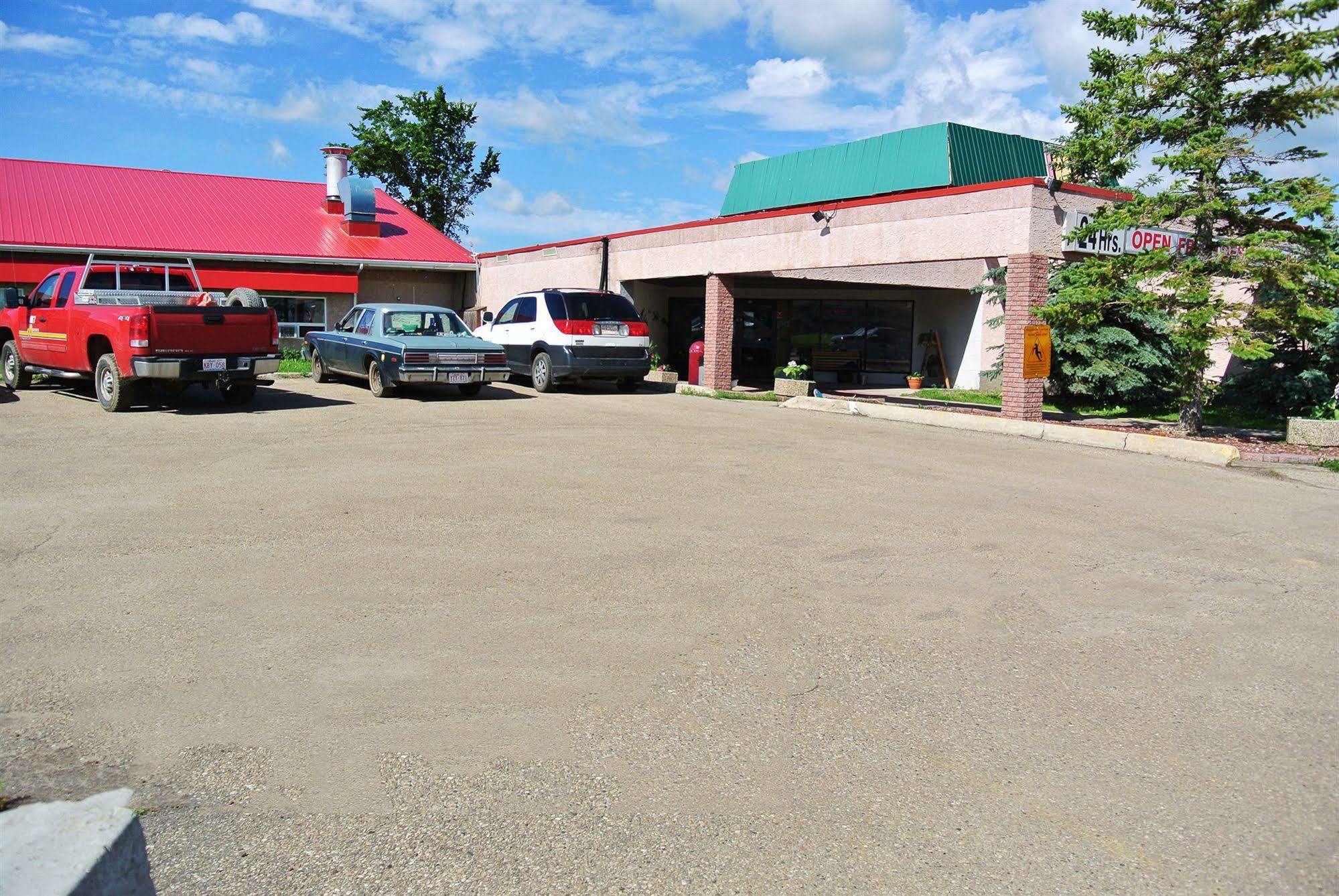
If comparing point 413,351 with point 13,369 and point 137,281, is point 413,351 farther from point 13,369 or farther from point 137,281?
point 13,369

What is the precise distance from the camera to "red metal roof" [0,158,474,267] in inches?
1021

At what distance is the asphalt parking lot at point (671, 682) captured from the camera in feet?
11.0

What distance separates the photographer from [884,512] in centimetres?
848

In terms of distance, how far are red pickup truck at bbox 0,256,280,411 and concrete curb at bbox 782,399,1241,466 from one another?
8.97 m

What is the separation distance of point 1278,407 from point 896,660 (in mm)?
16191

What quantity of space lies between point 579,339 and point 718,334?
348 centimetres

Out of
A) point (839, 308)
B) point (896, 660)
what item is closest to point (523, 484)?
point (896, 660)

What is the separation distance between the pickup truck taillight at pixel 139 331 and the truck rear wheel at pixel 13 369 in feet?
15.6

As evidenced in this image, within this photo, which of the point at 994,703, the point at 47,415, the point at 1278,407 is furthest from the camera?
Answer: the point at 1278,407

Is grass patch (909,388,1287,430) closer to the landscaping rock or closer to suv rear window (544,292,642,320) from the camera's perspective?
the landscaping rock

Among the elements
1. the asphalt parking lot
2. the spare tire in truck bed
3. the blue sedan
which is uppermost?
the spare tire in truck bed

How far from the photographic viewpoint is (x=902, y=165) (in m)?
31.2

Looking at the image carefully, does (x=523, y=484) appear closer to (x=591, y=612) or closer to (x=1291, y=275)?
(x=591, y=612)

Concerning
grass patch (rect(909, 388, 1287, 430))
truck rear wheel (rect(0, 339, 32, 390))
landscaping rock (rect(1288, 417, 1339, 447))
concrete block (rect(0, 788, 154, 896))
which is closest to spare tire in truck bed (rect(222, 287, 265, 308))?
truck rear wheel (rect(0, 339, 32, 390))
